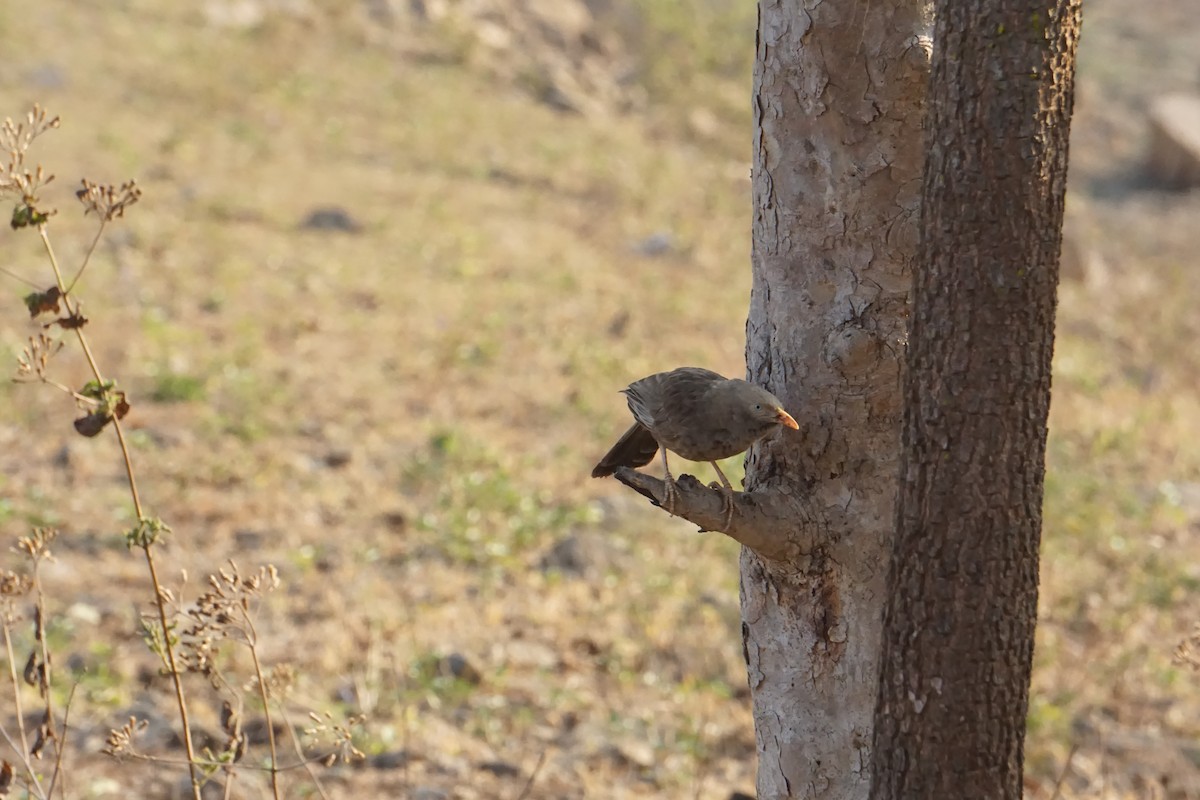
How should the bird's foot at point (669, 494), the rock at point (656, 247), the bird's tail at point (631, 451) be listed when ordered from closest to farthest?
the bird's foot at point (669, 494)
the bird's tail at point (631, 451)
the rock at point (656, 247)

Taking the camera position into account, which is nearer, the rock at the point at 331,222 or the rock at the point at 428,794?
the rock at the point at 428,794

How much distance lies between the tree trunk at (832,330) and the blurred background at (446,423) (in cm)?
111

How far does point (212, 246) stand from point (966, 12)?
9.14 m

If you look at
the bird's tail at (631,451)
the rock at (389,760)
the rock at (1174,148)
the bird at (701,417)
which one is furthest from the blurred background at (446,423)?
the bird at (701,417)

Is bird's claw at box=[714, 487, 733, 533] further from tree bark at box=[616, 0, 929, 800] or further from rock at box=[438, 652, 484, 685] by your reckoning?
rock at box=[438, 652, 484, 685]

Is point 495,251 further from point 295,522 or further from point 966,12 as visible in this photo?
point 966,12

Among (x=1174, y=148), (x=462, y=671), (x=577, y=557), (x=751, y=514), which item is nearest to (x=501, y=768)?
(x=462, y=671)

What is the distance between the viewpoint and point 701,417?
9.17 ft

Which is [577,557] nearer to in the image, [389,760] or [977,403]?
[389,760]

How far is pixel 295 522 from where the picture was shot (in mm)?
6441

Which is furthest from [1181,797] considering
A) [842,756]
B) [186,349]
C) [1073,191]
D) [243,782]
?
[1073,191]

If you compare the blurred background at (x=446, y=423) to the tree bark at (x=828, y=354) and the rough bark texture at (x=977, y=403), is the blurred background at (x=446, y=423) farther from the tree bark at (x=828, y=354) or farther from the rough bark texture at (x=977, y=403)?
the rough bark texture at (x=977, y=403)

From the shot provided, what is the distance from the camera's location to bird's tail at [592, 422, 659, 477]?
312cm

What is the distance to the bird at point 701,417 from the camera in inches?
105
